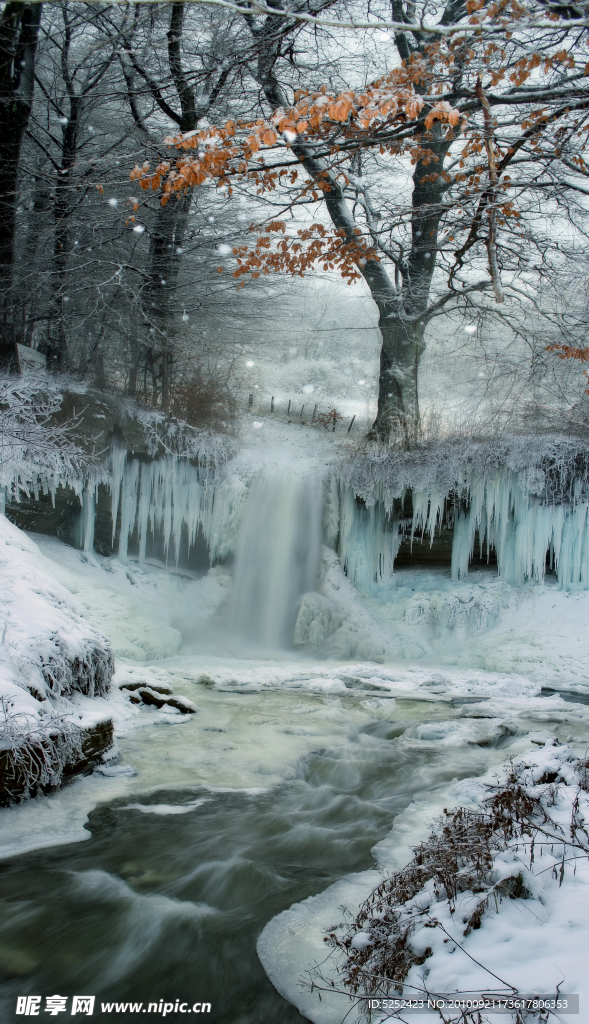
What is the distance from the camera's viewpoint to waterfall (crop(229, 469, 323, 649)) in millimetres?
13203

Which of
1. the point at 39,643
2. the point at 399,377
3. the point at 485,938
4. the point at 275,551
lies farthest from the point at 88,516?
the point at 485,938

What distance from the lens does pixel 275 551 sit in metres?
13.4

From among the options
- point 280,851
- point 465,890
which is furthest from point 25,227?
point 465,890

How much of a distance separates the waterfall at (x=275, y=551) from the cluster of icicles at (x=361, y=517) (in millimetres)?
83

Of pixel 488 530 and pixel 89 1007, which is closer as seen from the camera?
pixel 89 1007

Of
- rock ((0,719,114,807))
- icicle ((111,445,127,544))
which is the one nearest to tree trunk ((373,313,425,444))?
icicle ((111,445,127,544))

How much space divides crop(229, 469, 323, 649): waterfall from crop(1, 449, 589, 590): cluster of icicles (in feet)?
0.27

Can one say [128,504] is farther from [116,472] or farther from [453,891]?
[453,891]

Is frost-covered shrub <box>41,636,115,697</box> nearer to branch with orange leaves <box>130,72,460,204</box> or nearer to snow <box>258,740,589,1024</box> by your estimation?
snow <box>258,740,589,1024</box>

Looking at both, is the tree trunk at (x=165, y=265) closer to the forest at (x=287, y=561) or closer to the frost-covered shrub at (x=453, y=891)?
the forest at (x=287, y=561)

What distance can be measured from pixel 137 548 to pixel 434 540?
6.89m

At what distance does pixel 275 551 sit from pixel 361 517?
83.1 inches

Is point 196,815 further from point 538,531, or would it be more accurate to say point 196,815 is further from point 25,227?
point 25,227

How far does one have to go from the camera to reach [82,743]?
489cm
